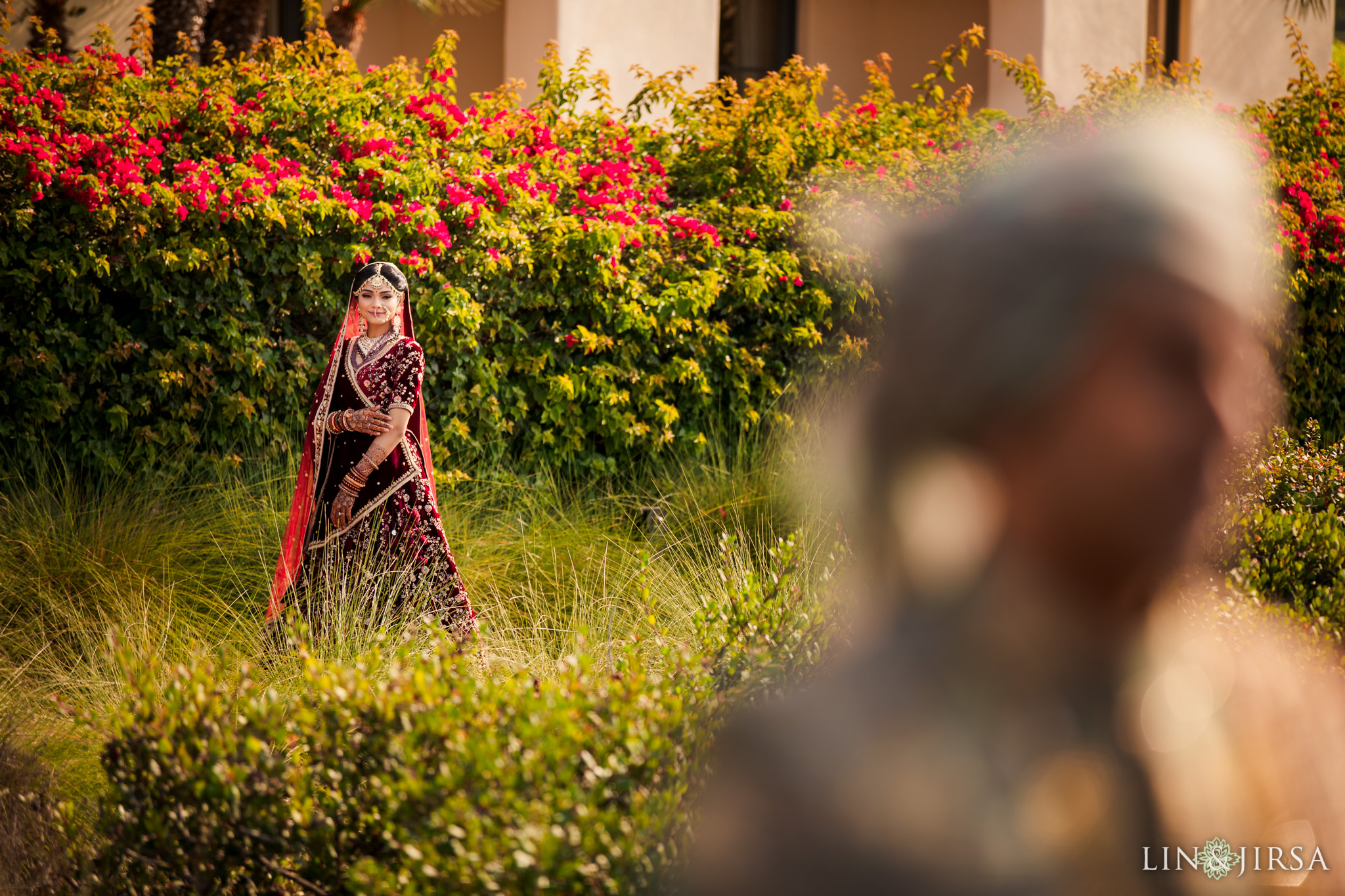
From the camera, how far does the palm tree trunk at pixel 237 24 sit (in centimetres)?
989

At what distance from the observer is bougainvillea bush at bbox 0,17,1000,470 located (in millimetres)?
5480

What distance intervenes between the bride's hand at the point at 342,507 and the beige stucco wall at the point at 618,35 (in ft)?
19.4

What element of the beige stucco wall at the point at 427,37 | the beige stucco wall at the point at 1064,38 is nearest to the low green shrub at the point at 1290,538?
the beige stucco wall at the point at 1064,38

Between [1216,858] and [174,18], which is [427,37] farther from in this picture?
[1216,858]

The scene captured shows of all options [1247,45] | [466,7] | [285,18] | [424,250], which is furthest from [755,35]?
[424,250]

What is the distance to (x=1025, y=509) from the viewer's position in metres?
0.78

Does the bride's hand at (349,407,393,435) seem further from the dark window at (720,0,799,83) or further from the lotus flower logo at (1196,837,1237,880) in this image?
the dark window at (720,0,799,83)

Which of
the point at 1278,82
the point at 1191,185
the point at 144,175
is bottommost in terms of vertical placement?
the point at 1191,185

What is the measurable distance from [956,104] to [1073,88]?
314 centimetres

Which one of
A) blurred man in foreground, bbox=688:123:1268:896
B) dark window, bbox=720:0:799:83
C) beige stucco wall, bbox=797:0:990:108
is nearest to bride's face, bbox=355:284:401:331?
blurred man in foreground, bbox=688:123:1268:896

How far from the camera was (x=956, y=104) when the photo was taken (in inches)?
338

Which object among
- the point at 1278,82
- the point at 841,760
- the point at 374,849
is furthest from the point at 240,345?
the point at 1278,82

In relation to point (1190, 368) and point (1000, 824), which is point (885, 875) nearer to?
point (1000, 824)

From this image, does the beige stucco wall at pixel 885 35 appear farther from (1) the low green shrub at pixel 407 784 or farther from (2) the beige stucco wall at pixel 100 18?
(1) the low green shrub at pixel 407 784
